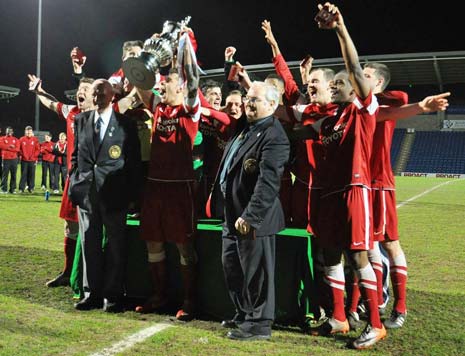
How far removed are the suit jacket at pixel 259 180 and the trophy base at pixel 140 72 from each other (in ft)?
2.93

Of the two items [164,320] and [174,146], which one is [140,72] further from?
[164,320]

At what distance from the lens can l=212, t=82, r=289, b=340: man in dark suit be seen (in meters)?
3.92

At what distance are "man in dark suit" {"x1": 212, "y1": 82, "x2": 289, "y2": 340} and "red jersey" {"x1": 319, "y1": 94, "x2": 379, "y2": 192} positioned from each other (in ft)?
1.19

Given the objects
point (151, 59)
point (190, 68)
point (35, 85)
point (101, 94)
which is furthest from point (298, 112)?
point (35, 85)

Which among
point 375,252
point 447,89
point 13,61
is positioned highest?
point 13,61

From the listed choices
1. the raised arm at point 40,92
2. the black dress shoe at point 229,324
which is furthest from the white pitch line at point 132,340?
the raised arm at point 40,92

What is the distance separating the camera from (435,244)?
8891mm

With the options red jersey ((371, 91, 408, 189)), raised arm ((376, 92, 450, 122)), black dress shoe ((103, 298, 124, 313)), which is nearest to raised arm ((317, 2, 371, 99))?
raised arm ((376, 92, 450, 122))

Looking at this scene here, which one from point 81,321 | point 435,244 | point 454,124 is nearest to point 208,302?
point 81,321

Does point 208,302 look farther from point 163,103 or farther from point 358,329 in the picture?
point 163,103

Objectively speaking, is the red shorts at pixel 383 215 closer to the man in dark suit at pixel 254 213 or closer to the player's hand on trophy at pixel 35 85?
the man in dark suit at pixel 254 213

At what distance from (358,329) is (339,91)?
188 centimetres

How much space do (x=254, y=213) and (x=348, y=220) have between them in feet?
2.17

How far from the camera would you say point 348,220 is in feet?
12.5
